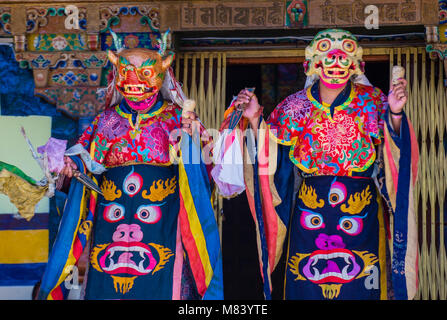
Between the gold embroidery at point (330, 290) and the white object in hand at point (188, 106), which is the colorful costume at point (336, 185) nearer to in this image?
the gold embroidery at point (330, 290)

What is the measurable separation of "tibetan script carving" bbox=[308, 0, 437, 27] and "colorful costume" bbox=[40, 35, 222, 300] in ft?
3.90

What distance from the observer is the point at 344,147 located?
544 centimetres

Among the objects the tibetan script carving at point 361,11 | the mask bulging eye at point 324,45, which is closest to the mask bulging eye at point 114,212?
the mask bulging eye at point 324,45

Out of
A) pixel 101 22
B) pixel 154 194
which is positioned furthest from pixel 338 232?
pixel 101 22

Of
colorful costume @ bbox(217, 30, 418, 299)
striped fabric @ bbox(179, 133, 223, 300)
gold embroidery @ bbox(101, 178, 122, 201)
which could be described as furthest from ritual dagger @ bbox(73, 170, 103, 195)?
colorful costume @ bbox(217, 30, 418, 299)

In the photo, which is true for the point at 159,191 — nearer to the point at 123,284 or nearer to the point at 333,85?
the point at 123,284

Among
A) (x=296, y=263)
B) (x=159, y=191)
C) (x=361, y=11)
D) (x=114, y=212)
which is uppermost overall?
(x=361, y=11)

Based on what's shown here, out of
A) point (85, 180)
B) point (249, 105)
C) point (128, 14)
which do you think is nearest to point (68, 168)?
point (85, 180)

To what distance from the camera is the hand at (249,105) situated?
213 inches

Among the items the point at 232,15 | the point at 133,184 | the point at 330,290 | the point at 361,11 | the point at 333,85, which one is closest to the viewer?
the point at 330,290

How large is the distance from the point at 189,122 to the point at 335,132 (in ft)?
2.85

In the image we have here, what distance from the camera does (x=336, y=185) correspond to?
546cm

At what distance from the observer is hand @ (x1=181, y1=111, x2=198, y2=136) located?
17.9 feet

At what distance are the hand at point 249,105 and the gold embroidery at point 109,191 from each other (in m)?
0.91
